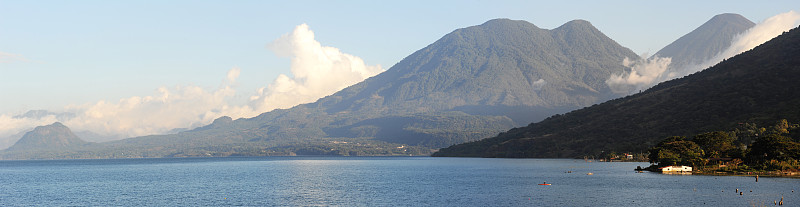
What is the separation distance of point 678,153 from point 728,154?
11302 millimetres

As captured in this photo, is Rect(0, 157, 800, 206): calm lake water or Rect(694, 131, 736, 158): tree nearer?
Rect(0, 157, 800, 206): calm lake water

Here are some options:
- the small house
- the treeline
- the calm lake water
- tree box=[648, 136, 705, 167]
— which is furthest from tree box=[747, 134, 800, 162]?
tree box=[648, 136, 705, 167]

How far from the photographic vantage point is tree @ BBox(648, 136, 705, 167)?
178m

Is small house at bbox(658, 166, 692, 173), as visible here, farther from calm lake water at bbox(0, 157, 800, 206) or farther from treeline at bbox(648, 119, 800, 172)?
calm lake water at bbox(0, 157, 800, 206)

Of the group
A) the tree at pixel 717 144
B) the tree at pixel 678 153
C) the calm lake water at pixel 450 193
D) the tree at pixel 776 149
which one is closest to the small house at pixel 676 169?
the tree at pixel 678 153

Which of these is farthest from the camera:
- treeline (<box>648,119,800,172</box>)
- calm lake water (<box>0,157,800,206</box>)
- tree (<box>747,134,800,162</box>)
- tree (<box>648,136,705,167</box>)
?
tree (<box>648,136,705,167</box>)

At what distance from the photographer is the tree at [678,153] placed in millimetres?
177875

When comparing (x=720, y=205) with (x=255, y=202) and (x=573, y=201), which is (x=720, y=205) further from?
(x=255, y=202)

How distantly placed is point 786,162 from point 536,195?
67.7 m

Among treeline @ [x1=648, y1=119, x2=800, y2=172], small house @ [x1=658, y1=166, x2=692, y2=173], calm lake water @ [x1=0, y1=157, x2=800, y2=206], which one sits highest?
treeline @ [x1=648, y1=119, x2=800, y2=172]

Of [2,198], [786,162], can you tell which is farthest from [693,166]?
[2,198]

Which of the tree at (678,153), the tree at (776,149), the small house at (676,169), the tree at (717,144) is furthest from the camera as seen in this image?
the tree at (717,144)

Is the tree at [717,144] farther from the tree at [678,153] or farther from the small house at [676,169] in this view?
the small house at [676,169]

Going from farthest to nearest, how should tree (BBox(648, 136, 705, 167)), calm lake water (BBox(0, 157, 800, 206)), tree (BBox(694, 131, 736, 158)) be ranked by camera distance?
tree (BBox(694, 131, 736, 158)) → tree (BBox(648, 136, 705, 167)) → calm lake water (BBox(0, 157, 800, 206))
